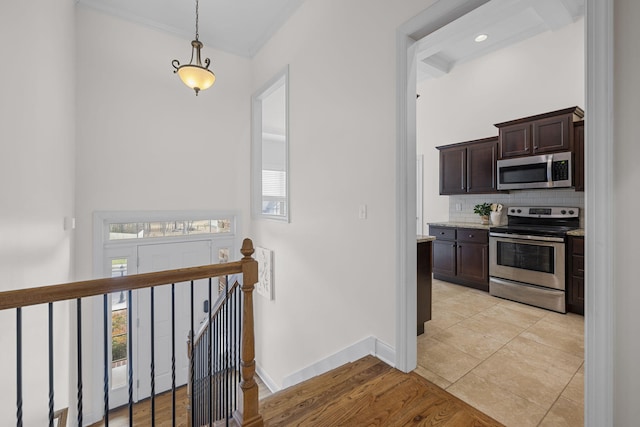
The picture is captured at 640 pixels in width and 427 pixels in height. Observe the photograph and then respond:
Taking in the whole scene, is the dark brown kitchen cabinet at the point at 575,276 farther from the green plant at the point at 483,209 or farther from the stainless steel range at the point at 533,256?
the green plant at the point at 483,209

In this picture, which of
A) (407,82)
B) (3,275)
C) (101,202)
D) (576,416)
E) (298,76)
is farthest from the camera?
(101,202)

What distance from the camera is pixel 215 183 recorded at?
4445 mm

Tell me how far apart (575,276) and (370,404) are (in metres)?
2.98

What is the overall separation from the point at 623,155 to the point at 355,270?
70.1 inches

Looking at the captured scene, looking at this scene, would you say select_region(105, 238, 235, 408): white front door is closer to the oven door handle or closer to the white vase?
the oven door handle

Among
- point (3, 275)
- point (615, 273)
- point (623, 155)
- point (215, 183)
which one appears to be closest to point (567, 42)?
point (623, 155)

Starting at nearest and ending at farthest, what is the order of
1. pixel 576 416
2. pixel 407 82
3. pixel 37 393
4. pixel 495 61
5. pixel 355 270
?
pixel 576 416, pixel 37 393, pixel 407 82, pixel 355 270, pixel 495 61

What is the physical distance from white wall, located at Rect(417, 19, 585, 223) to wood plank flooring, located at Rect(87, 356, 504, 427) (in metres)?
3.74

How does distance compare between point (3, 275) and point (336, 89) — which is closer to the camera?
point (3, 275)

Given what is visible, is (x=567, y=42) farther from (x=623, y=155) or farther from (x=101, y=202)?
Answer: (x=101, y=202)

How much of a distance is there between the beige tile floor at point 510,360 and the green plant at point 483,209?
143cm

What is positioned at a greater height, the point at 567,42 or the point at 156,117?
the point at 567,42

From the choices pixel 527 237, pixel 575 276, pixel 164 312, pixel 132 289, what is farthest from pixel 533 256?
pixel 164 312

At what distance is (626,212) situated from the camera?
1.22 meters
